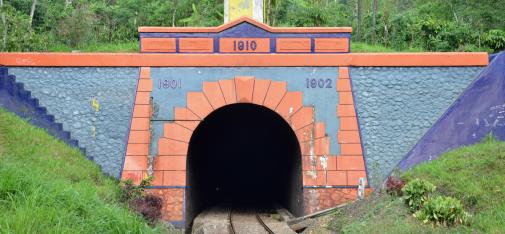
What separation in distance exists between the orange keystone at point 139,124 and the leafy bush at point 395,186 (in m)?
4.90

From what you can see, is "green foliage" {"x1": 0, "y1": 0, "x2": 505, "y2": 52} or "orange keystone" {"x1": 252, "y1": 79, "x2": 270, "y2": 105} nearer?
"orange keystone" {"x1": 252, "y1": 79, "x2": 270, "y2": 105}

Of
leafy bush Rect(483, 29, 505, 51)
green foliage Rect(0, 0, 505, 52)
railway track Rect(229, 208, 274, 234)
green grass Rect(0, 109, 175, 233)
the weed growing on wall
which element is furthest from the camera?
green foliage Rect(0, 0, 505, 52)

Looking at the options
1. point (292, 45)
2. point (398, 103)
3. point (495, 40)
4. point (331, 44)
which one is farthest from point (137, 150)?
point (495, 40)

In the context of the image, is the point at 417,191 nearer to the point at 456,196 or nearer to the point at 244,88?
the point at 456,196

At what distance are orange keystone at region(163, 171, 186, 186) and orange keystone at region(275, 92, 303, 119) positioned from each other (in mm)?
2355

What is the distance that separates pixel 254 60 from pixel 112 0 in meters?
20.1

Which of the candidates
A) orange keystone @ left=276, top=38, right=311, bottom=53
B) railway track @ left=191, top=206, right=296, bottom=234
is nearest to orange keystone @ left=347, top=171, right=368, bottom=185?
railway track @ left=191, top=206, right=296, bottom=234

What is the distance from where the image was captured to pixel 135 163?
12273mm

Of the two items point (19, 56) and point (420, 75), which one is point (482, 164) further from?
point (19, 56)

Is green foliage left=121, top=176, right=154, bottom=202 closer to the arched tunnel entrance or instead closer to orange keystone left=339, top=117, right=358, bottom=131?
the arched tunnel entrance

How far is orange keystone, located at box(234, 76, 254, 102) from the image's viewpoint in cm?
Answer: 1252

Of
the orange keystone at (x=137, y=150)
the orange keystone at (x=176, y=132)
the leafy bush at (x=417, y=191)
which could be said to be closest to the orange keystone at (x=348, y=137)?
the leafy bush at (x=417, y=191)

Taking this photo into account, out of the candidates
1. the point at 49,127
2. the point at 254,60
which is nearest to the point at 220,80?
the point at 254,60

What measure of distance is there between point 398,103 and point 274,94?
8.41 feet
